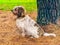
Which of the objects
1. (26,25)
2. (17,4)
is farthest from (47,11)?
(17,4)

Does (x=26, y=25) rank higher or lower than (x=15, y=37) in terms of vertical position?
higher

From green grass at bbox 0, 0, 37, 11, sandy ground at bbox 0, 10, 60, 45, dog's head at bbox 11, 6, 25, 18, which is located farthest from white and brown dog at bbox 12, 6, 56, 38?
green grass at bbox 0, 0, 37, 11

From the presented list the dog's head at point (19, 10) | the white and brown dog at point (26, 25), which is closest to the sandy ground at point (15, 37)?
the white and brown dog at point (26, 25)

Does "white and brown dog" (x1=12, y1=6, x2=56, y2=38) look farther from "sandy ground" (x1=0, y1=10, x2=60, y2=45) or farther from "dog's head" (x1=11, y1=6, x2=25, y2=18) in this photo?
"sandy ground" (x1=0, y1=10, x2=60, y2=45)

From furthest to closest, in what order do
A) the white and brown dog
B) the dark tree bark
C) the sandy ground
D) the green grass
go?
the green grass, the dark tree bark, the white and brown dog, the sandy ground

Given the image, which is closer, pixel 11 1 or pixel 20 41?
pixel 20 41

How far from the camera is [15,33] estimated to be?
5.11 m

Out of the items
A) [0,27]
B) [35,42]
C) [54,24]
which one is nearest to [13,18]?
[0,27]

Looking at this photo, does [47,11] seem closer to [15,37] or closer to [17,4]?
[15,37]

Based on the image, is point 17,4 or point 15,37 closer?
point 15,37

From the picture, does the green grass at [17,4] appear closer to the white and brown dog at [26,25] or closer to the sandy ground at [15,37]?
the sandy ground at [15,37]

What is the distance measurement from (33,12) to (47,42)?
2009 millimetres

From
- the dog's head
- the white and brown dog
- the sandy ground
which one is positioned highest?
the dog's head

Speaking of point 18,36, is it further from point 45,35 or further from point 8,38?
point 45,35
